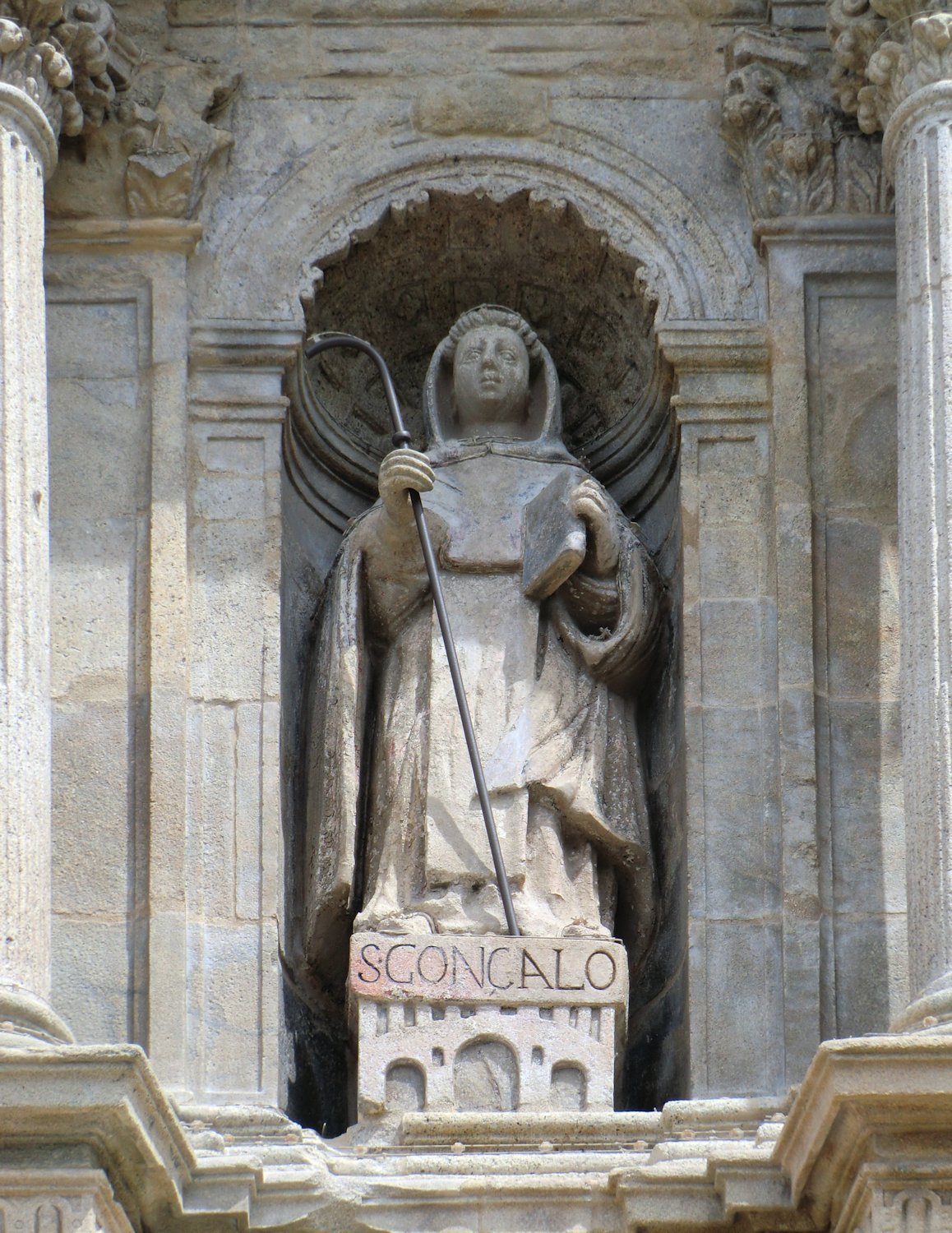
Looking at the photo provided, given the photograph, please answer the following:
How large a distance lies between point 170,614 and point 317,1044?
1.57 metres

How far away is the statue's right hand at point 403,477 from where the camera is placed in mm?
14125

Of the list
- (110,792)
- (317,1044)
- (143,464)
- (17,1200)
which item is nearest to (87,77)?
(143,464)

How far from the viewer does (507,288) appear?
1565 centimetres

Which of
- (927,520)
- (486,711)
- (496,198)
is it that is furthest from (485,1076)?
(496,198)

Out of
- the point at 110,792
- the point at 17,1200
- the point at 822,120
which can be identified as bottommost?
the point at 17,1200

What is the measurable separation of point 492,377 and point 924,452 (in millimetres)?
2171

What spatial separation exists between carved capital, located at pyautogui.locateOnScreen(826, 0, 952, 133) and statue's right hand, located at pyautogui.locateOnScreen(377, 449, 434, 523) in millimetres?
1987

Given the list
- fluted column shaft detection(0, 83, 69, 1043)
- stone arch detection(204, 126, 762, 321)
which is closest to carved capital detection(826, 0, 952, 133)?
stone arch detection(204, 126, 762, 321)

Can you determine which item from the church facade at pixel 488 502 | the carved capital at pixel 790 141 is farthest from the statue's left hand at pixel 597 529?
the carved capital at pixel 790 141

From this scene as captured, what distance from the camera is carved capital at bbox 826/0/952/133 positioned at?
13961 millimetres

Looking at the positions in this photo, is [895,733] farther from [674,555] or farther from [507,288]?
[507,288]

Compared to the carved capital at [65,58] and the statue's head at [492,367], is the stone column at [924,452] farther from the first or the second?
the carved capital at [65,58]

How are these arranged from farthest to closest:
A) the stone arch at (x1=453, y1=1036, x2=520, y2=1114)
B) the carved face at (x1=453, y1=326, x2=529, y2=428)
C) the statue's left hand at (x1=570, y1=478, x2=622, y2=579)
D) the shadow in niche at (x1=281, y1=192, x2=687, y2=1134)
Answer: the carved face at (x1=453, y1=326, x2=529, y2=428), the statue's left hand at (x1=570, y1=478, x2=622, y2=579), the shadow in niche at (x1=281, y1=192, x2=687, y2=1134), the stone arch at (x1=453, y1=1036, x2=520, y2=1114)

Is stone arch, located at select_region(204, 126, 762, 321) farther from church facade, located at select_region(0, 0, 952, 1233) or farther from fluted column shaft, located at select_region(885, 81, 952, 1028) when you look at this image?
fluted column shaft, located at select_region(885, 81, 952, 1028)
